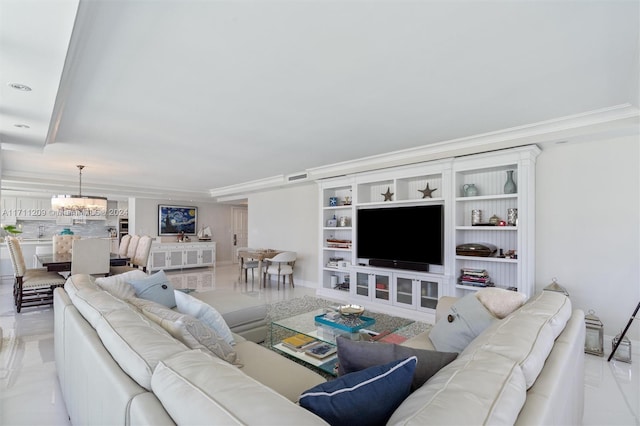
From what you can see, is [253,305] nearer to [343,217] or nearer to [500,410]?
[500,410]

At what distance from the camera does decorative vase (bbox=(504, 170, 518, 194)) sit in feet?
12.9

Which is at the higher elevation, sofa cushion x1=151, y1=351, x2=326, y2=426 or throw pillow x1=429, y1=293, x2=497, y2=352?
sofa cushion x1=151, y1=351, x2=326, y2=426

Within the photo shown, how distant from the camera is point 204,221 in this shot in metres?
10.6

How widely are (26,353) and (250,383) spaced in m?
3.50

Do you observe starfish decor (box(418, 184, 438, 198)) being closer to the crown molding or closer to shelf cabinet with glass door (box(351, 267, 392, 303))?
the crown molding

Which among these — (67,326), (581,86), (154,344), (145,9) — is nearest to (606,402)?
(581,86)

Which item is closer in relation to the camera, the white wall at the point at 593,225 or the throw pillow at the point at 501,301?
Result: the throw pillow at the point at 501,301

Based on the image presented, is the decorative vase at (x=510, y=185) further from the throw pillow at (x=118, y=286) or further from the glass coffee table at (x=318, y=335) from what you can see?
the throw pillow at (x=118, y=286)

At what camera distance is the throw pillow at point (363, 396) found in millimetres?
933

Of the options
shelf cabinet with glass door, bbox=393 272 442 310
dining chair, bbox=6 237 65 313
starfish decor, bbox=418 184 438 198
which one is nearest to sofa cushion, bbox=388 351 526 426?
shelf cabinet with glass door, bbox=393 272 442 310

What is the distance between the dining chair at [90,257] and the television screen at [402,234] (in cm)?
394

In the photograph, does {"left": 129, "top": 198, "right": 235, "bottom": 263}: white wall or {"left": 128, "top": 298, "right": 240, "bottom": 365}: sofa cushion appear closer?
{"left": 128, "top": 298, "right": 240, "bottom": 365}: sofa cushion

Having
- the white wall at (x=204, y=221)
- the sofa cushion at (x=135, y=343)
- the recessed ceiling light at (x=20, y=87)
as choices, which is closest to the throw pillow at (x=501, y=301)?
the sofa cushion at (x=135, y=343)

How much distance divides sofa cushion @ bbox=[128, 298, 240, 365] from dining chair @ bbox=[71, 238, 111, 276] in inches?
146
